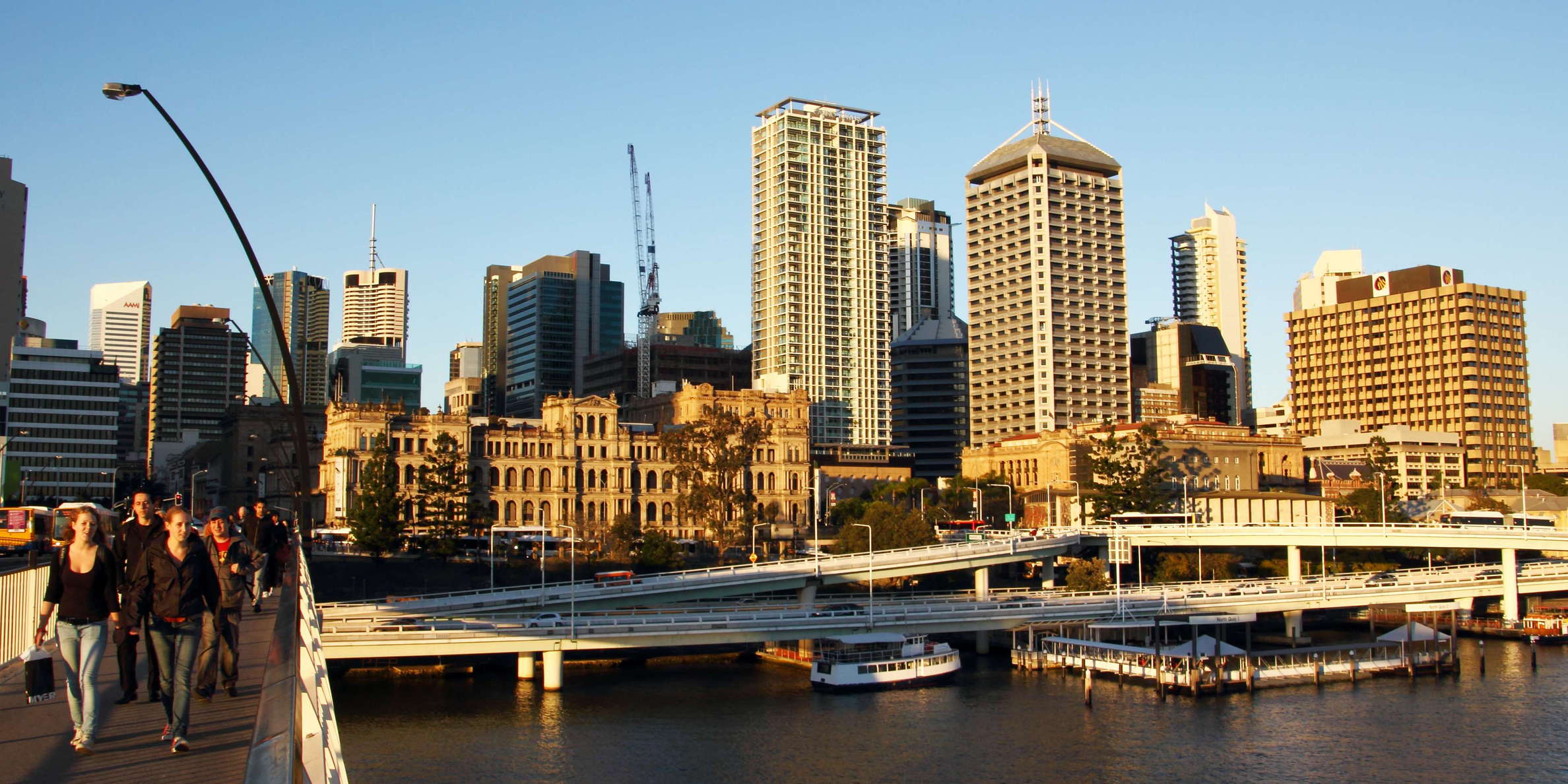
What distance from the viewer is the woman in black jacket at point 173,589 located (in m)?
17.7

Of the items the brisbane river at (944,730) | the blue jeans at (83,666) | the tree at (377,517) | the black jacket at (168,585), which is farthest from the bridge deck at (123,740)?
the tree at (377,517)

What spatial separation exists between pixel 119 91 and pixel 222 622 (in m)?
12.3

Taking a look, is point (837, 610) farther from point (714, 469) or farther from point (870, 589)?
point (714, 469)

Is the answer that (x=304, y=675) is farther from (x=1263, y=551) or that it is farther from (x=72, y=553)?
(x=1263, y=551)

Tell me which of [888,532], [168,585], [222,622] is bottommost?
[888,532]

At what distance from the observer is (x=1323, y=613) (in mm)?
124000

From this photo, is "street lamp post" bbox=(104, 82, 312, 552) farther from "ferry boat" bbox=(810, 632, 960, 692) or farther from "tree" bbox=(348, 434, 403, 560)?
"tree" bbox=(348, 434, 403, 560)

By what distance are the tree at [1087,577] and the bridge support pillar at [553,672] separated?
50.6 m

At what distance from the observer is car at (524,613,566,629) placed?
8744 cm

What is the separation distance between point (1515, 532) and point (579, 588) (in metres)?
79.6

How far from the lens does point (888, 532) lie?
13612cm

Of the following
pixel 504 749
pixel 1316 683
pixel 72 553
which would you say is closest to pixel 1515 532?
pixel 1316 683

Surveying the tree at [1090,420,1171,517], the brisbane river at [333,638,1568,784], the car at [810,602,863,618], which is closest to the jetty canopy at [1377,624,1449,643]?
the brisbane river at [333,638,1568,784]

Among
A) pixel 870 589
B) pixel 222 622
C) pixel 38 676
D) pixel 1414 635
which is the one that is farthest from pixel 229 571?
pixel 1414 635
